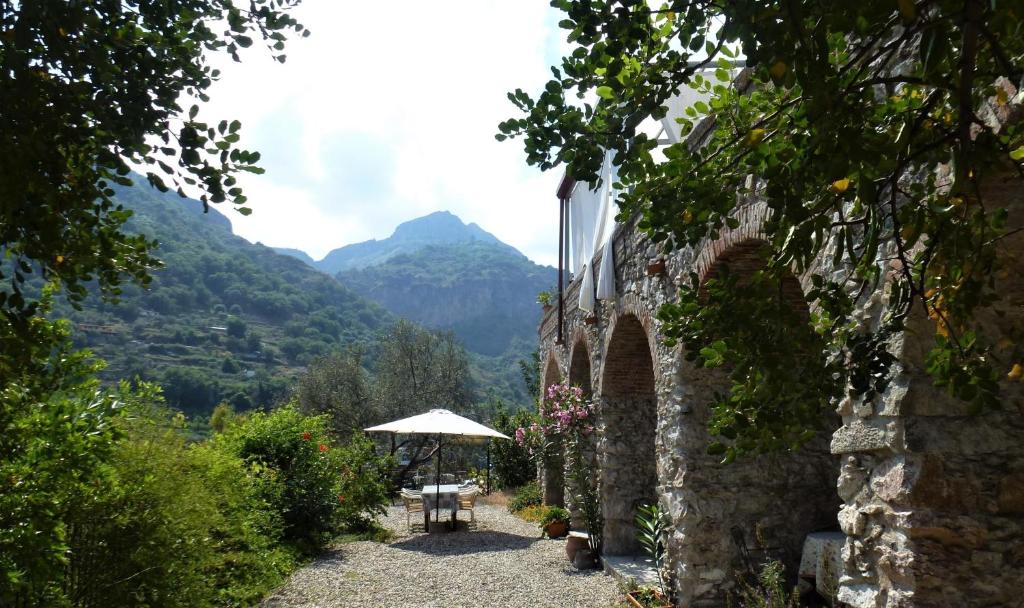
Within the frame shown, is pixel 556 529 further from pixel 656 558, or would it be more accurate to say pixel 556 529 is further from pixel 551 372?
pixel 656 558

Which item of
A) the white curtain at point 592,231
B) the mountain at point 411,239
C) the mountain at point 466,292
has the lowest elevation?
the white curtain at point 592,231

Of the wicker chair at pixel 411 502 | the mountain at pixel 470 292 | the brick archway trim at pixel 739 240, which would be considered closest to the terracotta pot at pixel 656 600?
the brick archway trim at pixel 739 240

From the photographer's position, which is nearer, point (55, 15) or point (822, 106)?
point (822, 106)

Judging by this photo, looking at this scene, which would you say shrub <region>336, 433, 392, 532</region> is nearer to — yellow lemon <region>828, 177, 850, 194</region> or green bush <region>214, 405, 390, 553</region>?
green bush <region>214, 405, 390, 553</region>

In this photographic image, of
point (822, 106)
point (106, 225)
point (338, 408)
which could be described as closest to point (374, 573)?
point (106, 225)

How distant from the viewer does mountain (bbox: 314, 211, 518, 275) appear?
178875mm

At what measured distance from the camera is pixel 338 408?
68.3 feet

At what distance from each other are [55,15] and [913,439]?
9.72 feet

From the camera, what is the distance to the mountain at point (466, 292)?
100m

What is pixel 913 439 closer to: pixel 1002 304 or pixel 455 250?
pixel 1002 304

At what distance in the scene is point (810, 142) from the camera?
1277 millimetres

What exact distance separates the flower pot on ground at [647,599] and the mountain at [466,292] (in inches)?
3502

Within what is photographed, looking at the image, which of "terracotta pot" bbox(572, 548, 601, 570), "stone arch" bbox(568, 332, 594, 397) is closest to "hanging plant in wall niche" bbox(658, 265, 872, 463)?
"terracotta pot" bbox(572, 548, 601, 570)

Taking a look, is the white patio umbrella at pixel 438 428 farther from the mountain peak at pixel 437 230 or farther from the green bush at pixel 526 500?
the mountain peak at pixel 437 230
